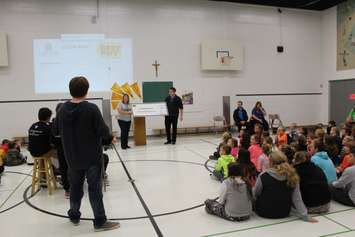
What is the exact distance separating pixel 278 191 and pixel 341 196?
3.63ft

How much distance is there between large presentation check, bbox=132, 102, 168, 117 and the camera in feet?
28.6

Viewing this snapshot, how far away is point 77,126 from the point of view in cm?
293

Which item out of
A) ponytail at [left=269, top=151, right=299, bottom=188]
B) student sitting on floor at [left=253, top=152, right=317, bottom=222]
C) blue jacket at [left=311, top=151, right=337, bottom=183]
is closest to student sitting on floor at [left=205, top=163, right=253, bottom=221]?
student sitting on floor at [left=253, top=152, right=317, bottom=222]

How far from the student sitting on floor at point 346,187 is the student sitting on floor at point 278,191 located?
2.20 ft

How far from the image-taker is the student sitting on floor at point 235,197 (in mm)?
3184

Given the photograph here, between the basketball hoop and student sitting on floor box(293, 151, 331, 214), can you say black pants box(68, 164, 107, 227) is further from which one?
the basketball hoop

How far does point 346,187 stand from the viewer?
3635 millimetres

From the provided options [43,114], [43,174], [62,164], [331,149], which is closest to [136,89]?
[43,174]

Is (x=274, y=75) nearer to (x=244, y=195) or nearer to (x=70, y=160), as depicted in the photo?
(x=244, y=195)

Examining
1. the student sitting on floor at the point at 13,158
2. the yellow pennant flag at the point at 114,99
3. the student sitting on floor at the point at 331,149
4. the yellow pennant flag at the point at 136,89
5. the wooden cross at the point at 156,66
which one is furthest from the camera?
the wooden cross at the point at 156,66

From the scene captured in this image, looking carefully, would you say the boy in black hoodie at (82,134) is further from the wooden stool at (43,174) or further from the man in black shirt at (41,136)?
the wooden stool at (43,174)

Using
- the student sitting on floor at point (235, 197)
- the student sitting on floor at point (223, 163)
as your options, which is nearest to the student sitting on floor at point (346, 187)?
the student sitting on floor at point (235, 197)

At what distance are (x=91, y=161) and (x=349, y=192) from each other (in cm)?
301

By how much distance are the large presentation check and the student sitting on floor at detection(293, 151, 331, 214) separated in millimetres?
5824
